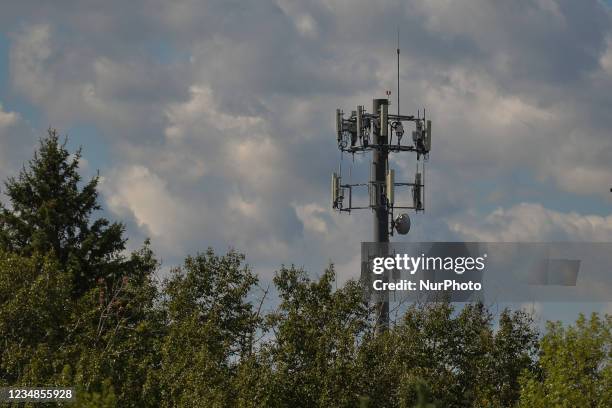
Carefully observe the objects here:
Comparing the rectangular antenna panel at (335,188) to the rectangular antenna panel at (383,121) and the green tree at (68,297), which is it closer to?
the rectangular antenna panel at (383,121)

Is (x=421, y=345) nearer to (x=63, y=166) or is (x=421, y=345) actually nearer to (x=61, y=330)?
(x=61, y=330)

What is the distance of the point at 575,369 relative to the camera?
131 feet

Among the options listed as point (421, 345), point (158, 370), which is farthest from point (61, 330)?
point (421, 345)

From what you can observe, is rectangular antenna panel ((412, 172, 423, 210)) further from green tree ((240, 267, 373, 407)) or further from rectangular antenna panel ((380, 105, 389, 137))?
green tree ((240, 267, 373, 407))

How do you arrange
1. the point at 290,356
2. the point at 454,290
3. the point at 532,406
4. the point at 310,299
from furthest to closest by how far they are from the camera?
the point at 454,290, the point at 310,299, the point at 290,356, the point at 532,406

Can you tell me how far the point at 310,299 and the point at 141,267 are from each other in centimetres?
1328

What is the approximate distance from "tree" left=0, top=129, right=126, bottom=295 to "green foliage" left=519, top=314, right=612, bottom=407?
21.9 metres

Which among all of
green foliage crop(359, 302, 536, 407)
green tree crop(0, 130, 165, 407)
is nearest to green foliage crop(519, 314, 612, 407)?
green foliage crop(359, 302, 536, 407)

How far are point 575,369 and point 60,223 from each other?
2648cm

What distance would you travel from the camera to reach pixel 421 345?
147 feet

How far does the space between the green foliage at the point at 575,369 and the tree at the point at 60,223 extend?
21.9m

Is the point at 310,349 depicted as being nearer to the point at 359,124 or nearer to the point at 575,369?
the point at 575,369

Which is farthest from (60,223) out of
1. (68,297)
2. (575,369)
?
(575,369)

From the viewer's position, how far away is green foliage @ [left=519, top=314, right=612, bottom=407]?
127ft
